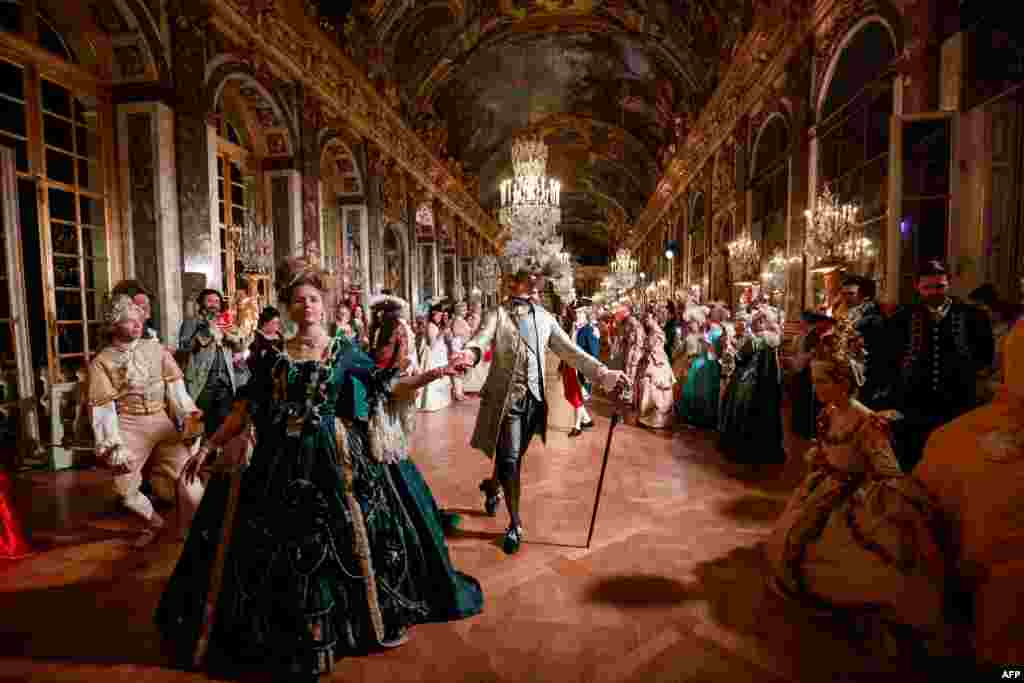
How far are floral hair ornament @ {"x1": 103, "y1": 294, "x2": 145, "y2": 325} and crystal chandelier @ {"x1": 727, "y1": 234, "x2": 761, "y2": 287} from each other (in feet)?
33.7

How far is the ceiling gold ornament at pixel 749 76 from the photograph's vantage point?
7.57 meters

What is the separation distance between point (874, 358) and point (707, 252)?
11.0 m

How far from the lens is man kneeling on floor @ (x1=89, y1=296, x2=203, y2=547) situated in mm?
2977

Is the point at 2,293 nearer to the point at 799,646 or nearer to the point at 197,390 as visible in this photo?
the point at 197,390

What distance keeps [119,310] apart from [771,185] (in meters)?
10.7

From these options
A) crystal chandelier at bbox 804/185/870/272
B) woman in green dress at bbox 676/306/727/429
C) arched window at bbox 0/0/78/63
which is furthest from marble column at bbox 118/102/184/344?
crystal chandelier at bbox 804/185/870/272

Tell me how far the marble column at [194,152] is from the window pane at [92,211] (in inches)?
33.6

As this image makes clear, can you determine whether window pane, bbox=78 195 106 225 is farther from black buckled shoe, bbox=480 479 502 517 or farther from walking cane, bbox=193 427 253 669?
black buckled shoe, bbox=480 479 502 517

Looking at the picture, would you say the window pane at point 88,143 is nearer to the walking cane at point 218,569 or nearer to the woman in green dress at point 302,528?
the woman in green dress at point 302,528

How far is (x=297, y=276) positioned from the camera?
2105mm

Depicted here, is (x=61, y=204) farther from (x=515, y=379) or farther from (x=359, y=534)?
(x=359, y=534)

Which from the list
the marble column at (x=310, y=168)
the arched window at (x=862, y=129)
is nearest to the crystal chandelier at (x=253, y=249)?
the marble column at (x=310, y=168)

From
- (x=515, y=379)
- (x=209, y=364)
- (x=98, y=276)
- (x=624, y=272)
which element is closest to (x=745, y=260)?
(x=515, y=379)

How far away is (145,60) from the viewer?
5562 millimetres
